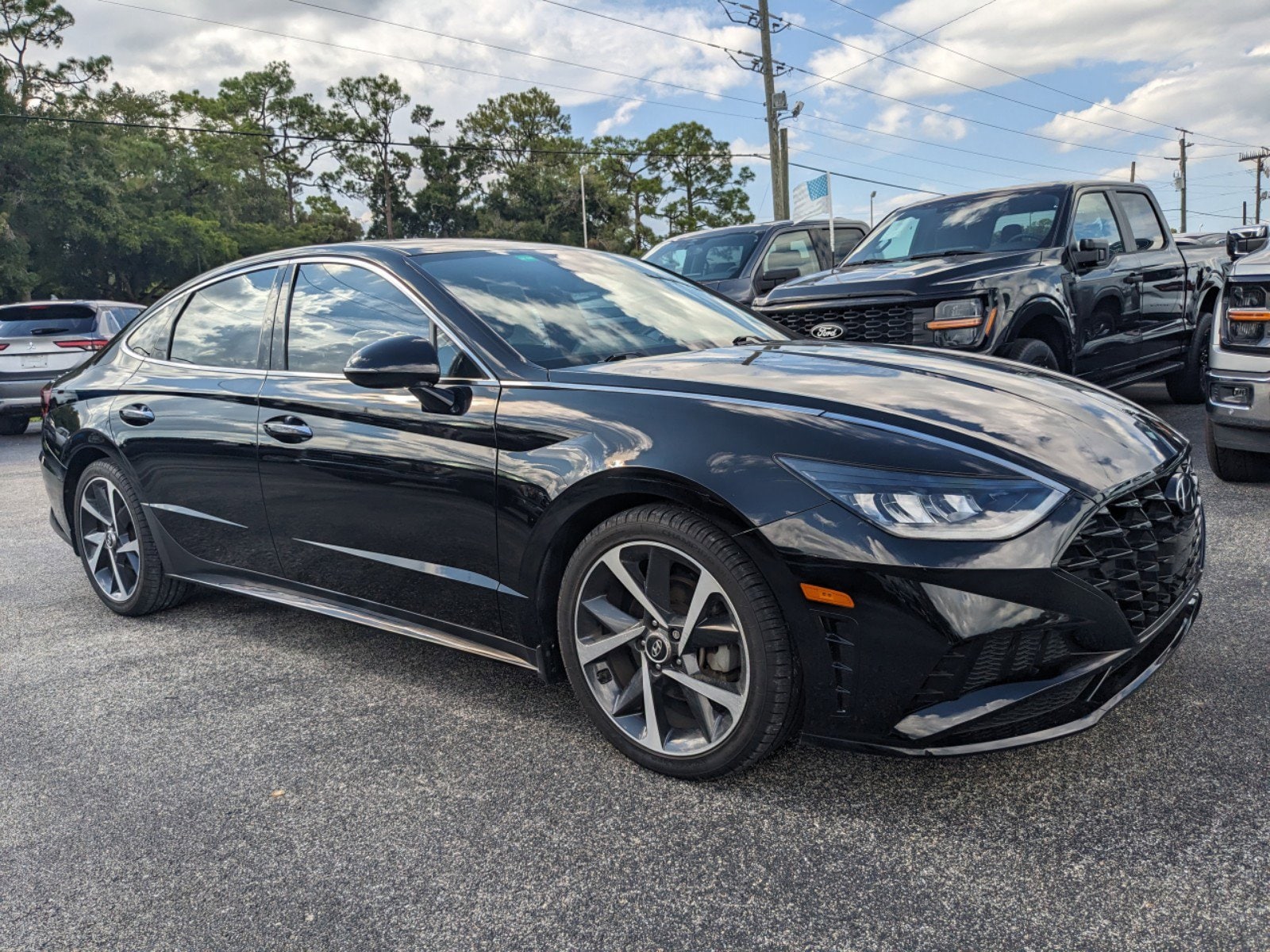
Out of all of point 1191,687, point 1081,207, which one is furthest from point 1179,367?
point 1191,687

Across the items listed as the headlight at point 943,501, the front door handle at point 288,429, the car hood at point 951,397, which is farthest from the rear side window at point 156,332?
the headlight at point 943,501

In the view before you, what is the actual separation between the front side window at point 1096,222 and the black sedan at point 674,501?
4070mm

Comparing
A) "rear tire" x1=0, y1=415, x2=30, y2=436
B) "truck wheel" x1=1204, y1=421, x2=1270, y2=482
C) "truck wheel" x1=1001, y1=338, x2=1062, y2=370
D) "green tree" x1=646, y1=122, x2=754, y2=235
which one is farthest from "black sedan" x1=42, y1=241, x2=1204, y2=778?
"green tree" x1=646, y1=122, x2=754, y2=235

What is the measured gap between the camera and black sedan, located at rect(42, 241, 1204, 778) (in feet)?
7.69

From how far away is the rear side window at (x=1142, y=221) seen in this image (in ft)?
25.2

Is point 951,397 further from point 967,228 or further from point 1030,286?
point 967,228

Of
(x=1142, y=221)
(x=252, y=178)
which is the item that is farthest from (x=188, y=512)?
(x=252, y=178)

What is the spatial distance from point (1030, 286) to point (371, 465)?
4.66 m

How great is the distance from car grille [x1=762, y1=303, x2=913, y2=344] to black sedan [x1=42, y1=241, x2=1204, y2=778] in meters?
2.46

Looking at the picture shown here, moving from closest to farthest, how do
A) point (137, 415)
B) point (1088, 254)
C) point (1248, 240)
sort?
1. point (137, 415)
2. point (1248, 240)
3. point (1088, 254)

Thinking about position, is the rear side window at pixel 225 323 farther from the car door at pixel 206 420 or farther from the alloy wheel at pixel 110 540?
the alloy wheel at pixel 110 540

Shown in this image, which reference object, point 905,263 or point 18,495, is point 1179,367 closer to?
point 905,263

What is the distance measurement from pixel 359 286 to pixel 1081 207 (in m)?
5.52

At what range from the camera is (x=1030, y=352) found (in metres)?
6.39
